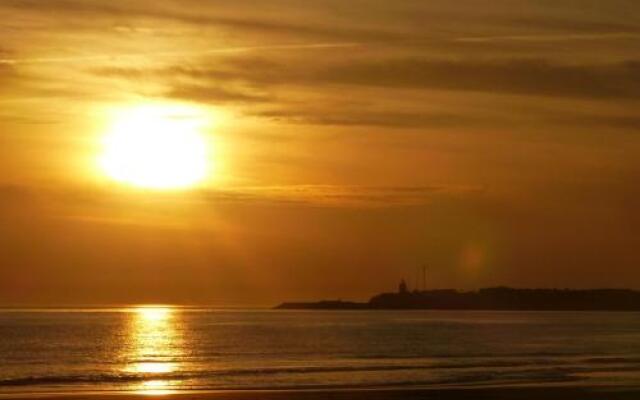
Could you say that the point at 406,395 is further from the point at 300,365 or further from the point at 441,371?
the point at 300,365

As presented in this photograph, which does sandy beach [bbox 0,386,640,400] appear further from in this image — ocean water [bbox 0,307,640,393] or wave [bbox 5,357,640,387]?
wave [bbox 5,357,640,387]

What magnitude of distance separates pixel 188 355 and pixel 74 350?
14419 millimetres

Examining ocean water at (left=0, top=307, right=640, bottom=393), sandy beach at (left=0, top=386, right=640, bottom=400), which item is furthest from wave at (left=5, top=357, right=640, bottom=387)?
sandy beach at (left=0, top=386, right=640, bottom=400)

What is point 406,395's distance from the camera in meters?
33.5

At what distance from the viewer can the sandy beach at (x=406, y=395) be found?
32594mm

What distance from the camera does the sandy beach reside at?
32.6m

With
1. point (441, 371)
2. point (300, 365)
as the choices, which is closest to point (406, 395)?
point (441, 371)

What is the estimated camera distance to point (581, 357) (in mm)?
60562

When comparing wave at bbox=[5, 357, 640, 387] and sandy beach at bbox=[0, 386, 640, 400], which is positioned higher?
wave at bbox=[5, 357, 640, 387]

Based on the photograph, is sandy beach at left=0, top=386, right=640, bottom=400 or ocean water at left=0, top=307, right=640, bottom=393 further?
ocean water at left=0, top=307, right=640, bottom=393

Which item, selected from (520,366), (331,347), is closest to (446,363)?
(520,366)

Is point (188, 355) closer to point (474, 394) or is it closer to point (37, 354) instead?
point (37, 354)

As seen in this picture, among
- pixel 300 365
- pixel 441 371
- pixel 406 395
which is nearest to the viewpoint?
pixel 406 395

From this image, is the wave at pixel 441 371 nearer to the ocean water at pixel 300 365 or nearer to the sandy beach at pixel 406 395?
the ocean water at pixel 300 365
